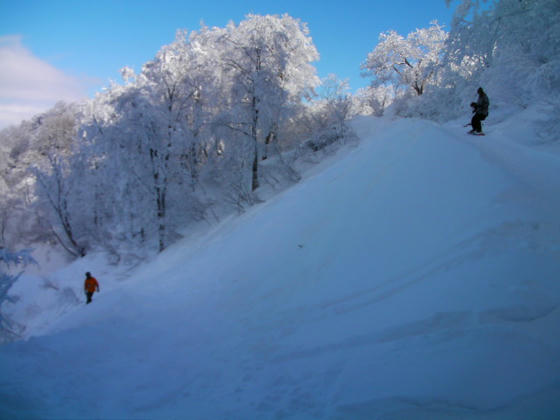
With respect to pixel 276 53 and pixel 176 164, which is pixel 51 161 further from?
pixel 276 53

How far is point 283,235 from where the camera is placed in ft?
23.8

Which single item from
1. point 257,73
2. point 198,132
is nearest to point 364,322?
point 257,73

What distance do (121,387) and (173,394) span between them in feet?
2.51

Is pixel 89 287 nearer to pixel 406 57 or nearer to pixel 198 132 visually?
pixel 198 132

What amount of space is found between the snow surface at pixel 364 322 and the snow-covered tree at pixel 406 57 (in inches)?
880

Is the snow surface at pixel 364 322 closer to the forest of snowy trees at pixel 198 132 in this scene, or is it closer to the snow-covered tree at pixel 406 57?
the forest of snowy trees at pixel 198 132

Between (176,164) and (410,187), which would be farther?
(176,164)

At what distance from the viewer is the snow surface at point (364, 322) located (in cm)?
279

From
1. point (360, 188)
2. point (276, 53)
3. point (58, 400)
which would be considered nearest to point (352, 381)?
point (58, 400)

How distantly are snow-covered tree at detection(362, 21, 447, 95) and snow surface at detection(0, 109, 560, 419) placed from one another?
2236 centimetres

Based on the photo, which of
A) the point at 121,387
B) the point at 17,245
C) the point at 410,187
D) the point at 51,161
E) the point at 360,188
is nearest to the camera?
the point at 121,387

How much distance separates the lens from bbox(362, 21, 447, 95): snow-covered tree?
85.5 feet

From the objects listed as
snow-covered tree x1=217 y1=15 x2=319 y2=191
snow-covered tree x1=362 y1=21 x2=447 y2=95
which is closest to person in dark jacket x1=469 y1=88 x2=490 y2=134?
snow-covered tree x1=217 y1=15 x2=319 y2=191

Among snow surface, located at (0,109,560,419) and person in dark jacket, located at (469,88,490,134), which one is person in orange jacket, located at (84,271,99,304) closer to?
snow surface, located at (0,109,560,419)
